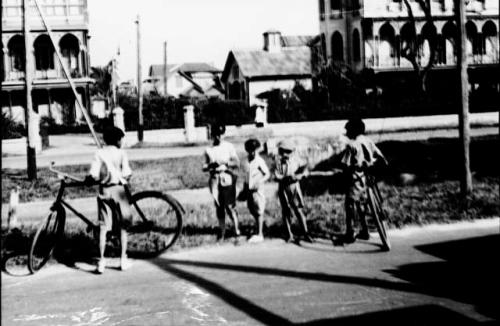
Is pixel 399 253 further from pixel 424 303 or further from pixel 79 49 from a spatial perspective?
pixel 79 49

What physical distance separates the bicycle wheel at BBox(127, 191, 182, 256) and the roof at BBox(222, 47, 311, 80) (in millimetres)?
23514

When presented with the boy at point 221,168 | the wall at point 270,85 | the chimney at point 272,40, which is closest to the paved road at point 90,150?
the wall at point 270,85

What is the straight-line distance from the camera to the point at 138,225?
271 inches

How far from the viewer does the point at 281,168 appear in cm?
754

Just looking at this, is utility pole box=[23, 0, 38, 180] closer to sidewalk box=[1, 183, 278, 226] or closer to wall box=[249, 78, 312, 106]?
sidewalk box=[1, 183, 278, 226]

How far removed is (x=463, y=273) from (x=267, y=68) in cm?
2675

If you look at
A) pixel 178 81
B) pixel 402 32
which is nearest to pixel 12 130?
pixel 402 32

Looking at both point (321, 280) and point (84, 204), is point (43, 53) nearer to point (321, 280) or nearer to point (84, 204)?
point (84, 204)

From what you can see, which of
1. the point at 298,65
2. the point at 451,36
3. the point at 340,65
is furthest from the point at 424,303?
the point at 298,65

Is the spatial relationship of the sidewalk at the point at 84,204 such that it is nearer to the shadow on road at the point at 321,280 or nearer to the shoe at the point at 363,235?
the shoe at the point at 363,235

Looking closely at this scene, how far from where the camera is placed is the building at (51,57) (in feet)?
57.3

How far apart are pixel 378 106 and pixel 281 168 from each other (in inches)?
684

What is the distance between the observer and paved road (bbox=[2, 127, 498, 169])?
1867cm

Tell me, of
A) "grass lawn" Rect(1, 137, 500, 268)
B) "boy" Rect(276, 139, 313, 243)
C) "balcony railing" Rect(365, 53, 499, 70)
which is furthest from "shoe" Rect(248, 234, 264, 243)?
"balcony railing" Rect(365, 53, 499, 70)
